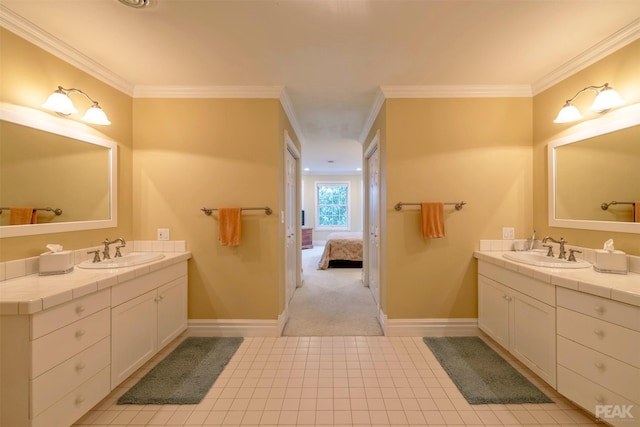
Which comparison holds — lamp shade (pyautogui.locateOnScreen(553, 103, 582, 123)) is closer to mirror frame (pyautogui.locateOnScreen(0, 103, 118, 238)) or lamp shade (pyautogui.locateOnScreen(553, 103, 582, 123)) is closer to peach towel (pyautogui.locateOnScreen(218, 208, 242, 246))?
peach towel (pyautogui.locateOnScreen(218, 208, 242, 246))

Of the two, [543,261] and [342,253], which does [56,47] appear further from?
[342,253]

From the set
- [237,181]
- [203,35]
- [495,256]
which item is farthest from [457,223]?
[203,35]

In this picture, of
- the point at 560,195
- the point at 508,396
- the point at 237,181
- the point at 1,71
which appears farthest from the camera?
the point at 237,181

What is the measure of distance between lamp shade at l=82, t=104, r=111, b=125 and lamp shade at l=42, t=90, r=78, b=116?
19cm

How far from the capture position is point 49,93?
1915 millimetres

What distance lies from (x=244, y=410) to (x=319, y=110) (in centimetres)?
295

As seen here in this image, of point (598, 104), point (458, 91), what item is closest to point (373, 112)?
point (458, 91)

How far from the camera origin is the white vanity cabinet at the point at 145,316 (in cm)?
179

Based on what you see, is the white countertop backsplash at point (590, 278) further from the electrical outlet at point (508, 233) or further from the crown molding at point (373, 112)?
the crown molding at point (373, 112)

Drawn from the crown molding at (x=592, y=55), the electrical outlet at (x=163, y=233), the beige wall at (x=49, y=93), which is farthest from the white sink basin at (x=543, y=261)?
the beige wall at (x=49, y=93)

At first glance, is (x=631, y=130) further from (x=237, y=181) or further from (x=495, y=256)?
(x=237, y=181)

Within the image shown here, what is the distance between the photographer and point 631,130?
1851mm

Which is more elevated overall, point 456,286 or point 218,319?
point 456,286

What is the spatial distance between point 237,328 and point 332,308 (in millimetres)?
1210
